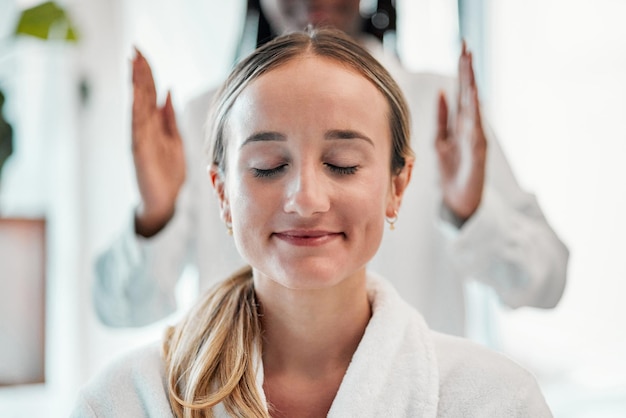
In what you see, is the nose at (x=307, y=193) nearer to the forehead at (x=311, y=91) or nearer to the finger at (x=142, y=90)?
the forehead at (x=311, y=91)

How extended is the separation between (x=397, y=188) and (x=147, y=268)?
19.2 inches

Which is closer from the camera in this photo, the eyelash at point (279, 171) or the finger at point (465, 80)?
the eyelash at point (279, 171)

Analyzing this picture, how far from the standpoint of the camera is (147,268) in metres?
1.27

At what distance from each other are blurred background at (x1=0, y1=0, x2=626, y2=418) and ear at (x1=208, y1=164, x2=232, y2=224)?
94 centimetres

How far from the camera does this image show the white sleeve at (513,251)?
1228 millimetres

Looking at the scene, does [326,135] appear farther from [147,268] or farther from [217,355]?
[147,268]

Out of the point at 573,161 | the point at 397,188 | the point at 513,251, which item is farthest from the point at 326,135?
the point at 573,161

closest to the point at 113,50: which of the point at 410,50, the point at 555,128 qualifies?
the point at 410,50

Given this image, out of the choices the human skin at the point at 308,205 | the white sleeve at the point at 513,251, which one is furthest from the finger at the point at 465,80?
the human skin at the point at 308,205

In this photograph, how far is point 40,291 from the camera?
199 cm

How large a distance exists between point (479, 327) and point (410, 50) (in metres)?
0.70

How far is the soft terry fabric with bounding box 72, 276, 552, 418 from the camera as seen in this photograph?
85 centimetres

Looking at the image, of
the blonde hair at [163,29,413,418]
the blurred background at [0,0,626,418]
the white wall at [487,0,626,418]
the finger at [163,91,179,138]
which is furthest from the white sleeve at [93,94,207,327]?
the white wall at [487,0,626,418]

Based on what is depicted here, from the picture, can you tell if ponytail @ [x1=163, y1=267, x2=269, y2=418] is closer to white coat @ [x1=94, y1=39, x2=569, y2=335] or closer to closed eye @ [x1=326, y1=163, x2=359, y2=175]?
closed eye @ [x1=326, y1=163, x2=359, y2=175]
